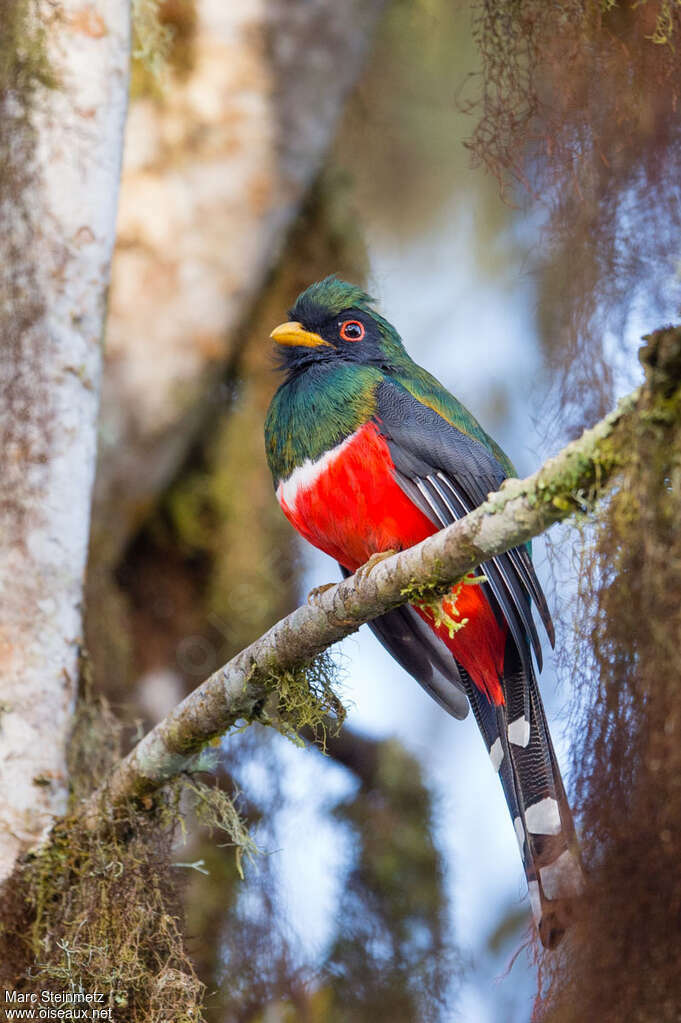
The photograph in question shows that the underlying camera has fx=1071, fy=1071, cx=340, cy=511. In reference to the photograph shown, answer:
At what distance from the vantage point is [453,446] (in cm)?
336

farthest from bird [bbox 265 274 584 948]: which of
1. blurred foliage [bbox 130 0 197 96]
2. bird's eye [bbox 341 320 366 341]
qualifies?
blurred foliage [bbox 130 0 197 96]

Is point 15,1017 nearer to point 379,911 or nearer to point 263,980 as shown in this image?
point 263,980

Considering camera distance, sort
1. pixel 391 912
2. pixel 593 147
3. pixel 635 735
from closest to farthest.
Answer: pixel 635 735 → pixel 593 147 → pixel 391 912

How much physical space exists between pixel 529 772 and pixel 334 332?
5.35 ft

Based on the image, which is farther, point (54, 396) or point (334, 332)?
point (334, 332)

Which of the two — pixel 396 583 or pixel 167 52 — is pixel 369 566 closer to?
pixel 396 583

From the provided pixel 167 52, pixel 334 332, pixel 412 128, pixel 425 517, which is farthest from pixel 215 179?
pixel 425 517

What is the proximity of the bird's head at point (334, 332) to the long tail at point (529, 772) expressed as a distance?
43.7 inches

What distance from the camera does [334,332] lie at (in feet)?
12.4

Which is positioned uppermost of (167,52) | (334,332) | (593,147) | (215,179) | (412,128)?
(412,128)

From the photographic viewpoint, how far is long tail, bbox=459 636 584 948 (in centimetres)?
281

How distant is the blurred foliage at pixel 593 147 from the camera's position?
127 inches

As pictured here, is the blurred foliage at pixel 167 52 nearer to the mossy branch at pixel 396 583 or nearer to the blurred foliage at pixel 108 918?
the mossy branch at pixel 396 583

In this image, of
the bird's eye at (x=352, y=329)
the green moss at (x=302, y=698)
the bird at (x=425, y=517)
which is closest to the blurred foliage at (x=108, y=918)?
the green moss at (x=302, y=698)
